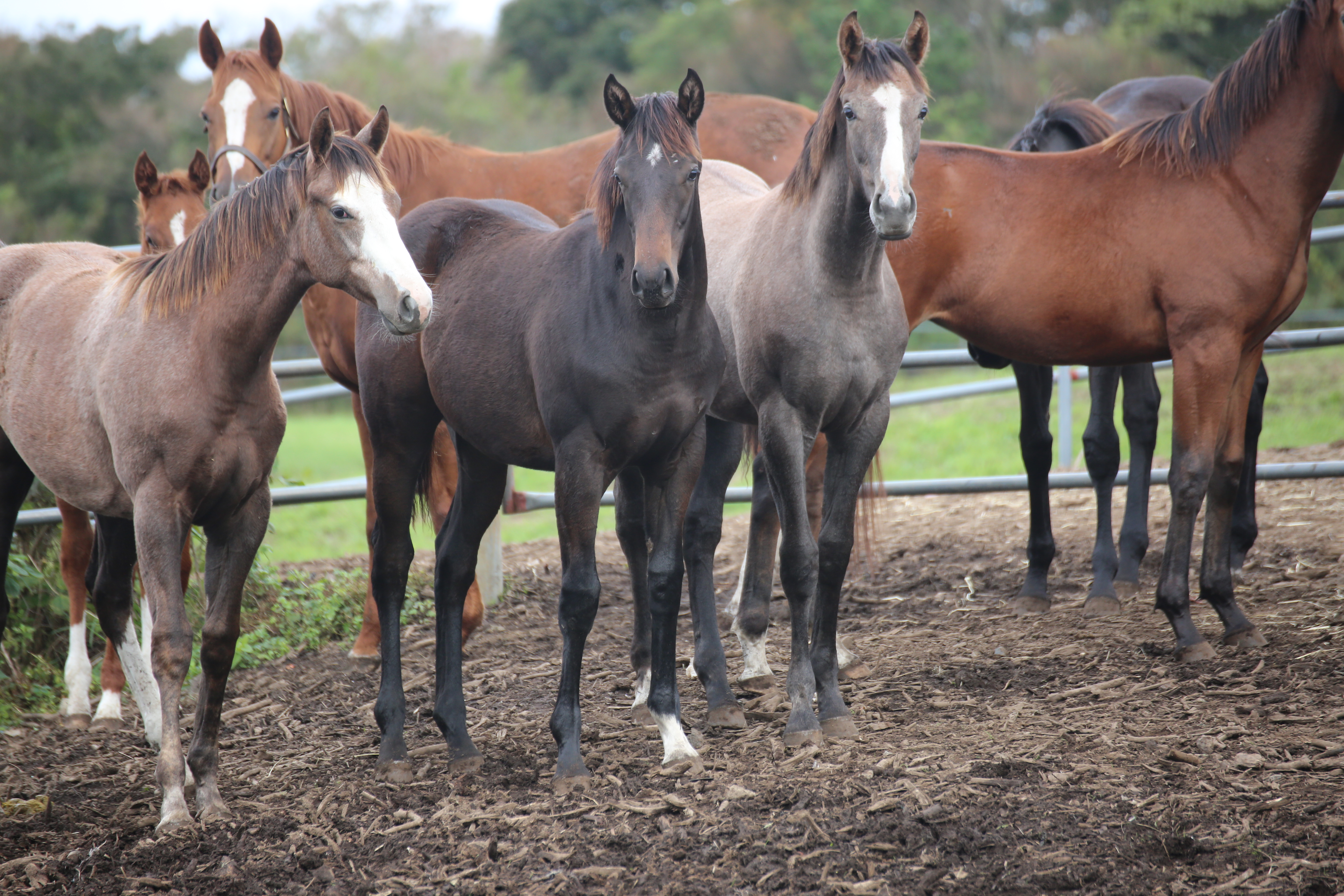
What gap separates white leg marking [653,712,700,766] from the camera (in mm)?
3551

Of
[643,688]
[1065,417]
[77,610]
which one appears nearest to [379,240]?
[643,688]

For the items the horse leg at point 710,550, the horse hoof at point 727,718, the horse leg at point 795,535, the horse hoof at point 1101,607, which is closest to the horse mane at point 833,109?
the horse leg at point 795,535

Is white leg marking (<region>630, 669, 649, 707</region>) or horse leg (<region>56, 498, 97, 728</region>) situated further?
horse leg (<region>56, 498, 97, 728</region>)

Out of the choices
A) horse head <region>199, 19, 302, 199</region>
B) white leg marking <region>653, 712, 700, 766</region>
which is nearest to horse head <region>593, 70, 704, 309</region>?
white leg marking <region>653, 712, 700, 766</region>

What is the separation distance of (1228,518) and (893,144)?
7.52ft

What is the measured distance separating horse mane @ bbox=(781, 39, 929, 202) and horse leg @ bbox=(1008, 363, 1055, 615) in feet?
6.12

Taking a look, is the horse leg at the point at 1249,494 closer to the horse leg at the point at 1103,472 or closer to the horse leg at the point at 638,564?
the horse leg at the point at 1103,472

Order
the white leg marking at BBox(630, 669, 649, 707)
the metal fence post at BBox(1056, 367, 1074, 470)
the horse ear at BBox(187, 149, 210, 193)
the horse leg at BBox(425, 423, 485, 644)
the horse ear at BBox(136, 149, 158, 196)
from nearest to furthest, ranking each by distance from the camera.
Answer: the white leg marking at BBox(630, 669, 649, 707)
the horse ear at BBox(136, 149, 158, 196)
the horse ear at BBox(187, 149, 210, 193)
the horse leg at BBox(425, 423, 485, 644)
the metal fence post at BBox(1056, 367, 1074, 470)

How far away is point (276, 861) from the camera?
3080 mm

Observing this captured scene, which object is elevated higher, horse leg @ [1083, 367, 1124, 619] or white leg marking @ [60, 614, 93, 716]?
horse leg @ [1083, 367, 1124, 619]

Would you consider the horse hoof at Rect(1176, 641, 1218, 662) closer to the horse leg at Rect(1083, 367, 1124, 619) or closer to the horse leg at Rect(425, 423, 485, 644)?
the horse leg at Rect(1083, 367, 1124, 619)

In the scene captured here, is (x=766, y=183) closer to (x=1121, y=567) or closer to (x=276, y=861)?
(x=1121, y=567)

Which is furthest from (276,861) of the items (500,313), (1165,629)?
(1165,629)

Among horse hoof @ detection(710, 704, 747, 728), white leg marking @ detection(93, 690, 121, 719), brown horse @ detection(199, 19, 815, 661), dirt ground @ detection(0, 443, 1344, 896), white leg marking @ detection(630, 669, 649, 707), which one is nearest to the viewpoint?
dirt ground @ detection(0, 443, 1344, 896)
